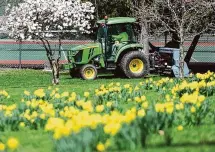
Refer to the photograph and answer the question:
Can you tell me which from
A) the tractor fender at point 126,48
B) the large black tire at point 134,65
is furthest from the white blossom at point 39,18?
the large black tire at point 134,65

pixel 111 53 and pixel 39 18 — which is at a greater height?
pixel 39 18

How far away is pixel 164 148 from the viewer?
17.2 feet

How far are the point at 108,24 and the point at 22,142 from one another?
15870 millimetres

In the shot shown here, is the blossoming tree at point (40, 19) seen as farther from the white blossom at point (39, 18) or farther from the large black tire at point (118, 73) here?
the large black tire at point (118, 73)

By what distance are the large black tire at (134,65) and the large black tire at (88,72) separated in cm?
133

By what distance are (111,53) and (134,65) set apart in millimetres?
1272

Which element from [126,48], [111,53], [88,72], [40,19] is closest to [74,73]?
[88,72]

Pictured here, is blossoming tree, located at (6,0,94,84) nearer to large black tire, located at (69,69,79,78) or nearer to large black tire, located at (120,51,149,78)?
large black tire, located at (69,69,79,78)

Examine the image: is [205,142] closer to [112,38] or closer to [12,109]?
[12,109]

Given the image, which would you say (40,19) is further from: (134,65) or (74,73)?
(134,65)

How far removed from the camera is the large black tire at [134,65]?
22875 mm

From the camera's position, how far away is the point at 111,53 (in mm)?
22719

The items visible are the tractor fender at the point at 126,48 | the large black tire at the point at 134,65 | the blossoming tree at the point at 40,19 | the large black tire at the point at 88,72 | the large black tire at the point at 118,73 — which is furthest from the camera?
the large black tire at the point at 118,73

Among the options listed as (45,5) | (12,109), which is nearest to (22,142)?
(12,109)
